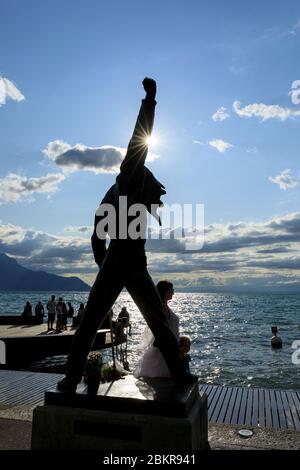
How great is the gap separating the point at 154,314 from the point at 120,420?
1.31m

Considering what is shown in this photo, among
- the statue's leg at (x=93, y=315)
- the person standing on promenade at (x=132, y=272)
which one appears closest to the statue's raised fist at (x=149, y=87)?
the person standing on promenade at (x=132, y=272)

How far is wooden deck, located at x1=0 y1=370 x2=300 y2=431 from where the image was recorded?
307 inches

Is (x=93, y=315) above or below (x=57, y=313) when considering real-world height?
above

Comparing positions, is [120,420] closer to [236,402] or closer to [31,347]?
[236,402]

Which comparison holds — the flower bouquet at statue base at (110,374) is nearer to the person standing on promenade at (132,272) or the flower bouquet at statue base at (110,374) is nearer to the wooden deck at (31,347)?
the person standing on promenade at (132,272)

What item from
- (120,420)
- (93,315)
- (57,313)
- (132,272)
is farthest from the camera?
(57,313)

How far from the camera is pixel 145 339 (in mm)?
6188

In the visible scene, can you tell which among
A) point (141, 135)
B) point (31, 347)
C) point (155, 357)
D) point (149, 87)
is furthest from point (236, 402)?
point (31, 347)

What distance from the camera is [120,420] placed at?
4.53 m

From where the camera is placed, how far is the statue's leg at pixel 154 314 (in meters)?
5.25

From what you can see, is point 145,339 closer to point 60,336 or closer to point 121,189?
point 121,189

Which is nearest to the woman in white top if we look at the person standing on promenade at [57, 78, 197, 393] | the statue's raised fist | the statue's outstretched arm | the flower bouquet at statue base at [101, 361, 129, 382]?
the flower bouquet at statue base at [101, 361, 129, 382]
